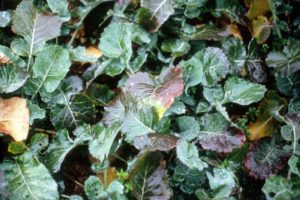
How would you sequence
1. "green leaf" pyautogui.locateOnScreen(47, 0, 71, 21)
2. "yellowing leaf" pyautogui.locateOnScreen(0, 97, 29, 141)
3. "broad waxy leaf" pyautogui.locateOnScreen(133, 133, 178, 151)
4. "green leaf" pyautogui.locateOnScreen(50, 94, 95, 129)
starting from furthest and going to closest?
"green leaf" pyautogui.locateOnScreen(47, 0, 71, 21), "green leaf" pyautogui.locateOnScreen(50, 94, 95, 129), "yellowing leaf" pyautogui.locateOnScreen(0, 97, 29, 141), "broad waxy leaf" pyautogui.locateOnScreen(133, 133, 178, 151)

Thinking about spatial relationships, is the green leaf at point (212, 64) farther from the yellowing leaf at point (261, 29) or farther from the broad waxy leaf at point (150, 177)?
the broad waxy leaf at point (150, 177)

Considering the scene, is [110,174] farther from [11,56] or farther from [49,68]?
[11,56]

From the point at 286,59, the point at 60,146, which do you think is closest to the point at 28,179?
the point at 60,146

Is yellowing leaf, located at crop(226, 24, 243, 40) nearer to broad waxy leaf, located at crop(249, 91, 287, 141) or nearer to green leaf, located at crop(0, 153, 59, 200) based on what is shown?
broad waxy leaf, located at crop(249, 91, 287, 141)

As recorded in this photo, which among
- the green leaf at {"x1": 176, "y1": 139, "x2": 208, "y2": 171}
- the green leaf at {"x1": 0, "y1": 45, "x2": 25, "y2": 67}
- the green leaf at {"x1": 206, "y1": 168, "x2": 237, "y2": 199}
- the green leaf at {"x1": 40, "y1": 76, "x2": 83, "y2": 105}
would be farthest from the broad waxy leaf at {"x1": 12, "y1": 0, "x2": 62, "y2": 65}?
the green leaf at {"x1": 206, "y1": 168, "x2": 237, "y2": 199}

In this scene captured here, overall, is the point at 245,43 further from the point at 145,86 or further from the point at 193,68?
the point at 145,86
